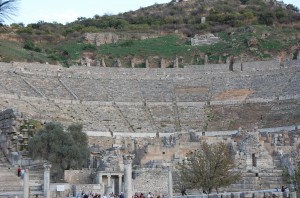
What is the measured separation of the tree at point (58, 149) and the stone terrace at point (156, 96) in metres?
15.0

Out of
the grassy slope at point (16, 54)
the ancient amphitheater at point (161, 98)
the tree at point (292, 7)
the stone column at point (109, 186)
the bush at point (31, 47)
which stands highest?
the tree at point (292, 7)

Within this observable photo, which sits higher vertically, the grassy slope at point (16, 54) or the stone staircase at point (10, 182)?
the grassy slope at point (16, 54)

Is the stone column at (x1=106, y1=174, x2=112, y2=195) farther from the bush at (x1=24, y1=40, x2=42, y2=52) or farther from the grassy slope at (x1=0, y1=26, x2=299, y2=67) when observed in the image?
the bush at (x1=24, y1=40, x2=42, y2=52)

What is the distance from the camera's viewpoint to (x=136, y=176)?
3544cm

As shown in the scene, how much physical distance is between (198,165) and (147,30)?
67.6 metres

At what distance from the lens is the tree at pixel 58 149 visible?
128 feet

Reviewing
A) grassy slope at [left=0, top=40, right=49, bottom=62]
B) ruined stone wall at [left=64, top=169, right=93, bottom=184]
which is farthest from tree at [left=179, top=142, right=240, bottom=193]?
grassy slope at [left=0, top=40, right=49, bottom=62]

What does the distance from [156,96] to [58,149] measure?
31332 mm

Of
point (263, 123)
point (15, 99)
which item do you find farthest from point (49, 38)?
point (263, 123)

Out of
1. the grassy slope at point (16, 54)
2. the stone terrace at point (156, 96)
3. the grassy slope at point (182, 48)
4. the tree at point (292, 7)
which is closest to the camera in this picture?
the stone terrace at point (156, 96)

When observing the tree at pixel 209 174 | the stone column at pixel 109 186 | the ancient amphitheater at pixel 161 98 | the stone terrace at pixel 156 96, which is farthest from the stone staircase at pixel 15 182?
the stone terrace at pixel 156 96

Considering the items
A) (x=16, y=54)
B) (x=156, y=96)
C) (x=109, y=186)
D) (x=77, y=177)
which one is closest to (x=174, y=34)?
(x=16, y=54)

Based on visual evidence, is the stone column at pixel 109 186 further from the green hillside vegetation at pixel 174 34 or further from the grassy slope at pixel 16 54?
the green hillside vegetation at pixel 174 34

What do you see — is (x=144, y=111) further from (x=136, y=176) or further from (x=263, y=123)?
(x=136, y=176)
